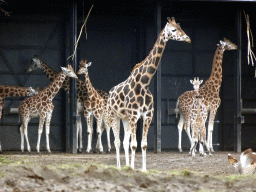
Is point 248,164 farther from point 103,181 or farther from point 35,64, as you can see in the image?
point 35,64

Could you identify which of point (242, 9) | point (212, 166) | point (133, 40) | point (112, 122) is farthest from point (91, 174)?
point (133, 40)

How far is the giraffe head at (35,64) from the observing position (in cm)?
1365

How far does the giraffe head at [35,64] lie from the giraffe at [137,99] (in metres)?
5.72

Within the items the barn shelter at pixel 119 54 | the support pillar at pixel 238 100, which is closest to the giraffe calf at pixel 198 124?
the support pillar at pixel 238 100

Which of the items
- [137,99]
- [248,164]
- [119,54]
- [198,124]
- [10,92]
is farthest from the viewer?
[119,54]

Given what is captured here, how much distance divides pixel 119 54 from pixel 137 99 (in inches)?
283

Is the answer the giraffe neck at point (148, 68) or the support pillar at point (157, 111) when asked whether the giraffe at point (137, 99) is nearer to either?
the giraffe neck at point (148, 68)

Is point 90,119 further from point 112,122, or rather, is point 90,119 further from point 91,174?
point 91,174

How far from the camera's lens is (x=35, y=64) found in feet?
45.2

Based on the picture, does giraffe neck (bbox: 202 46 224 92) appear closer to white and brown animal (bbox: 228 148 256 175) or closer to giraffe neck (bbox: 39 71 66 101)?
giraffe neck (bbox: 39 71 66 101)

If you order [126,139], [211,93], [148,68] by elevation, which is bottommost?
[126,139]

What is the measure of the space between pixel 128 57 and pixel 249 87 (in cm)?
390

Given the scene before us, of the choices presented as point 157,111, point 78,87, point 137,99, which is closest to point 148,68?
point 137,99

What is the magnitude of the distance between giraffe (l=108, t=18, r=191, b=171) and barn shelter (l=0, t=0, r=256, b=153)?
591 centimetres
